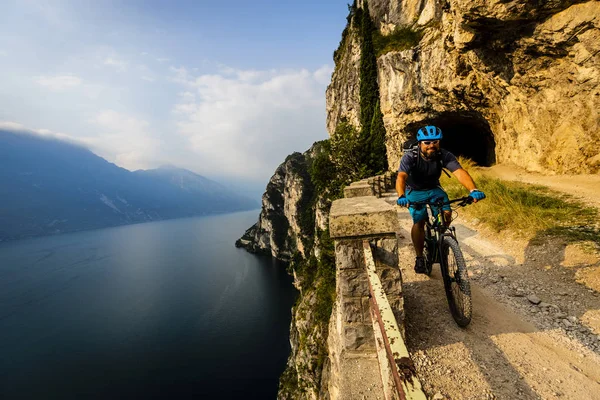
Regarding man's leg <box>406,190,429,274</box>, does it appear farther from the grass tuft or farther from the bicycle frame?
the grass tuft

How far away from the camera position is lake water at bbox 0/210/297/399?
36.3 m

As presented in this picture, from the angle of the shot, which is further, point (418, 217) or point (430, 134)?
point (418, 217)

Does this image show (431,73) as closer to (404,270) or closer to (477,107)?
(477,107)

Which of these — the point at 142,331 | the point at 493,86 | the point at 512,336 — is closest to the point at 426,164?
the point at 512,336

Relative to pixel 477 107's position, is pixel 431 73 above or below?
above

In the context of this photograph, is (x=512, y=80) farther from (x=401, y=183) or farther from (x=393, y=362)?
(x=393, y=362)

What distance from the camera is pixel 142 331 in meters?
45.4

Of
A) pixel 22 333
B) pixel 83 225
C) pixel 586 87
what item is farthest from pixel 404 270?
pixel 83 225

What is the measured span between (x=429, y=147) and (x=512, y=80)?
45.7 ft

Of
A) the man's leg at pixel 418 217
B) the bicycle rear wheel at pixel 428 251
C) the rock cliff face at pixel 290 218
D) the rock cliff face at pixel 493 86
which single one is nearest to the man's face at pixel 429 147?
the man's leg at pixel 418 217

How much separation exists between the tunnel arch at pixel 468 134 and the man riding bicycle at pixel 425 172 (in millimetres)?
17920

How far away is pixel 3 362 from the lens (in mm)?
38906

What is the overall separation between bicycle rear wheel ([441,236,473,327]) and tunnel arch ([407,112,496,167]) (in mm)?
18753

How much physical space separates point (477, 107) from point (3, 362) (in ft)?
216
